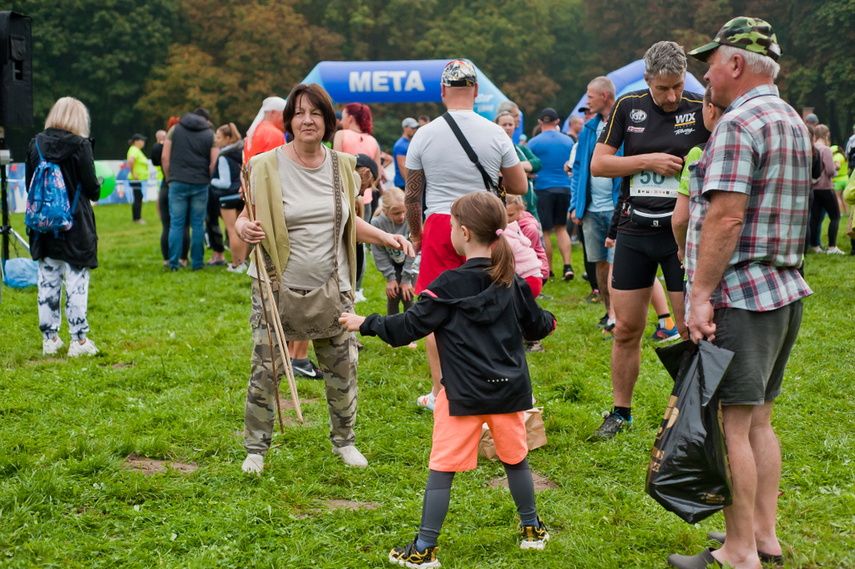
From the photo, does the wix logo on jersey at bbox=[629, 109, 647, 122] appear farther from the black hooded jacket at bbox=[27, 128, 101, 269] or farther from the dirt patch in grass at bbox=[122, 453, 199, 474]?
the black hooded jacket at bbox=[27, 128, 101, 269]

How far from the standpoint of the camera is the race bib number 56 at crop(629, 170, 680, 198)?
4.36m

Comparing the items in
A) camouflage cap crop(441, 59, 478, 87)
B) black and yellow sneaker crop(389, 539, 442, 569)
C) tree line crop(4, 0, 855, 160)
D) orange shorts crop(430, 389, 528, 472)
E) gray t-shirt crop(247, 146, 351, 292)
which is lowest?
black and yellow sneaker crop(389, 539, 442, 569)

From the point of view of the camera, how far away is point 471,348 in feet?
10.2

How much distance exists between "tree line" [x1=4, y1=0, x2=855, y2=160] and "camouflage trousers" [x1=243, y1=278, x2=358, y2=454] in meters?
36.1

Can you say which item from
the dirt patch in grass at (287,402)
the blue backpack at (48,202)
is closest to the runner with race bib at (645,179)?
the dirt patch in grass at (287,402)

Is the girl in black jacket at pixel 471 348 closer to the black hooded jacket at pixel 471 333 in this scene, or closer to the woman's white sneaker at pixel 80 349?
the black hooded jacket at pixel 471 333

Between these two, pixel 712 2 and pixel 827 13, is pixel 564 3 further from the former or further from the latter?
pixel 827 13

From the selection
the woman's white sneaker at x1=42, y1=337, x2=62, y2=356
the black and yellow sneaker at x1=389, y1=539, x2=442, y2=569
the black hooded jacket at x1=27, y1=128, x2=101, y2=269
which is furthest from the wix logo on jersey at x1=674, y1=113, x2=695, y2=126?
the woman's white sneaker at x1=42, y1=337, x2=62, y2=356

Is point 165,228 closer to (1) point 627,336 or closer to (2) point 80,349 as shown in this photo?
(2) point 80,349

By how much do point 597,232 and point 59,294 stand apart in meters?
4.81

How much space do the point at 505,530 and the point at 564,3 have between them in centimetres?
5414

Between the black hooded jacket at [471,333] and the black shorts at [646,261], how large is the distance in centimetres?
143

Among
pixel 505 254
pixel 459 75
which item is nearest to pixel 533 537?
pixel 505 254

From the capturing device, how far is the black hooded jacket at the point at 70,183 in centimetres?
627
